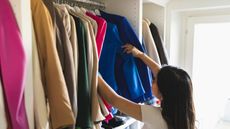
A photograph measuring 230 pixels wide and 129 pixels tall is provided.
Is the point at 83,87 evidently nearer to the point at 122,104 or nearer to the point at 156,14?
the point at 122,104

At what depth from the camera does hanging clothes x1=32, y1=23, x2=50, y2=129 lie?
942 millimetres

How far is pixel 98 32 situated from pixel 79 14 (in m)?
0.14

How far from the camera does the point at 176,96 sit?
121cm

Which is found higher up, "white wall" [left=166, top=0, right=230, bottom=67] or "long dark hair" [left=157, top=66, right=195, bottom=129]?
"white wall" [left=166, top=0, right=230, bottom=67]

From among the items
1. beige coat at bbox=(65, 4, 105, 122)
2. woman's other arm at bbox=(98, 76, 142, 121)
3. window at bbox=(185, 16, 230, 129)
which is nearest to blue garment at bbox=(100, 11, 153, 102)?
woman's other arm at bbox=(98, 76, 142, 121)

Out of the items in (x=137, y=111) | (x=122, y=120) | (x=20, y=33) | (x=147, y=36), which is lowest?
(x=122, y=120)

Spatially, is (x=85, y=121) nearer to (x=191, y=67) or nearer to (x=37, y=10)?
(x=37, y=10)

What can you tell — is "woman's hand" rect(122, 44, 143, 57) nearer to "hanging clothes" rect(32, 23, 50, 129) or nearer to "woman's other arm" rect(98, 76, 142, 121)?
"woman's other arm" rect(98, 76, 142, 121)

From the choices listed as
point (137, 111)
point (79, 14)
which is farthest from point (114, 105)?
point (79, 14)

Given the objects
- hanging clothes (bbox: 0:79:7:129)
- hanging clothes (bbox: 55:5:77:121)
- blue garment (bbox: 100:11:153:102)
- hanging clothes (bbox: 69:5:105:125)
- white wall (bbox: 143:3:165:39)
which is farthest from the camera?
white wall (bbox: 143:3:165:39)

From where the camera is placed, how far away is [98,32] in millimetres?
1309

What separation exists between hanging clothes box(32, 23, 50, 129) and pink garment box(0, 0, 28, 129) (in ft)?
0.24

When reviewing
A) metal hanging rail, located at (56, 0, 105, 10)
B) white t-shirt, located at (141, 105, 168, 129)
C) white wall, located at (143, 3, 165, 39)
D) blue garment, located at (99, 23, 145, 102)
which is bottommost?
white t-shirt, located at (141, 105, 168, 129)

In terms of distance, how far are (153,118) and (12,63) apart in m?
0.78
